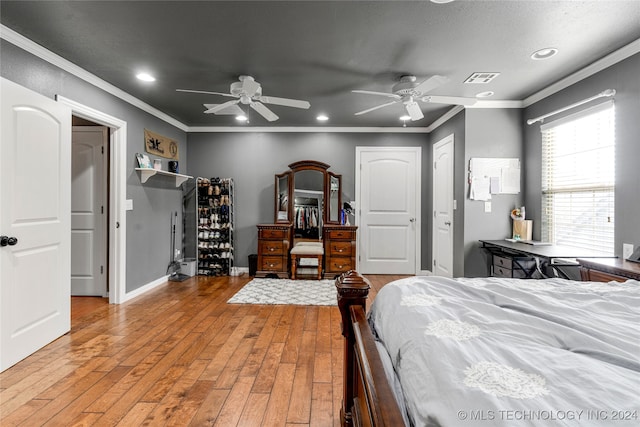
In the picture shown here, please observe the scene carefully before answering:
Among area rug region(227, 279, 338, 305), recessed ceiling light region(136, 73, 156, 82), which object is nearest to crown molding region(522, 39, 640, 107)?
area rug region(227, 279, 338, 305)

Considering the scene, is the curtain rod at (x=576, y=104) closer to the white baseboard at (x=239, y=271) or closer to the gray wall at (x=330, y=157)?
the gray wall at (x=330, y=157)

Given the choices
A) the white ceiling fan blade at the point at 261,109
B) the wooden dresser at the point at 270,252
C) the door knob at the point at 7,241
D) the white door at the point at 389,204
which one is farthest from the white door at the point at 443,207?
the door knob at the point at 7,241

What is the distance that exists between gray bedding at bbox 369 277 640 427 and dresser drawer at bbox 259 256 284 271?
12.0ft

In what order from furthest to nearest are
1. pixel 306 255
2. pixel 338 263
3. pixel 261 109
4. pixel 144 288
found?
pixel 338 263 < pixel 306 255 < pixel 144 288 < pixel 261 109

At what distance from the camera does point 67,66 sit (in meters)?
2.91

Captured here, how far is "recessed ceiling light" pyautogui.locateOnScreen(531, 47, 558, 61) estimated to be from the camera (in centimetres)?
265

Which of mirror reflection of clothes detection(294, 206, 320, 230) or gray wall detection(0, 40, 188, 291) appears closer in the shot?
gray wall detection(0, 40, 188, 291)

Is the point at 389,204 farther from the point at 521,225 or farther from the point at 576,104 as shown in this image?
the point at 576,104

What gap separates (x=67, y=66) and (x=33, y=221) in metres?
1.45

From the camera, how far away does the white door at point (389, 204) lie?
17.6 ft

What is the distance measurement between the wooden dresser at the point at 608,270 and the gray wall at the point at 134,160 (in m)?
→ 4.41

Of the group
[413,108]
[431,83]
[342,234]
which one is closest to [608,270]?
[431,83]

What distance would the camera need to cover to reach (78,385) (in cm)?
203

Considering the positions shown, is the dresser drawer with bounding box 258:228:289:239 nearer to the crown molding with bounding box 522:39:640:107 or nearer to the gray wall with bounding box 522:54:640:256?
the crown molding with bounding box 522:39:640:107
